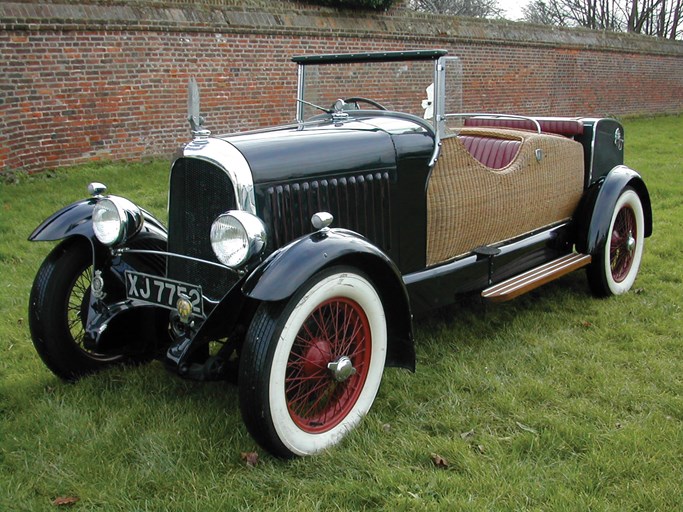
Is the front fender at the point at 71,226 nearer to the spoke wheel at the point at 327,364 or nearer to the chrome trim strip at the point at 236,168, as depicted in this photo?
the chrome trim strip at the point at 236,168

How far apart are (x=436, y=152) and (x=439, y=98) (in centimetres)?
31

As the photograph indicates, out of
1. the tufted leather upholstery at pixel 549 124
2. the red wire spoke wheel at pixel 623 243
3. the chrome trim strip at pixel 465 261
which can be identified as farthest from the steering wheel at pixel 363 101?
the red wire spoke wheel at pixel 623 243

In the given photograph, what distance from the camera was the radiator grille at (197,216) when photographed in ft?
9.41

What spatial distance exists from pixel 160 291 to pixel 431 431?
4.39ft

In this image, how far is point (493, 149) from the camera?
4332mm

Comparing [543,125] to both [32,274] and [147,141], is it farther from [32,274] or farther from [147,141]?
[147,141]

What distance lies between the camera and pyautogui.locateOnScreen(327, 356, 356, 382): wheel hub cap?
8.93 feet

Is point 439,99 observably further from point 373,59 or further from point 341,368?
point 341,368

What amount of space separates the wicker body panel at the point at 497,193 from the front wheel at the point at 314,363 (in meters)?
0.85

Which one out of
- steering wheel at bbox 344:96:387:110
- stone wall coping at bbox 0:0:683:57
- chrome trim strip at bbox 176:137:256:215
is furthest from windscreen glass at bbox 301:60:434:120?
stone wall coping at bbox 0:0:683:57

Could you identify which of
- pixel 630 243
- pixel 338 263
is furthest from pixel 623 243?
pixel 338 263

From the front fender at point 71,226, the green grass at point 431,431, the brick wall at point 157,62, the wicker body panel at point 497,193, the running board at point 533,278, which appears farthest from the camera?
the brick wall at point 157,62

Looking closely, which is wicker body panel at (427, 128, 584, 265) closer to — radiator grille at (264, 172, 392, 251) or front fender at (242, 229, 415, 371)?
radiator grille at (264, 172, 392, 251)

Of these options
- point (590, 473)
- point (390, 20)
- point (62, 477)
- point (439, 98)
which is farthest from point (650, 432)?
point (390, 20)
